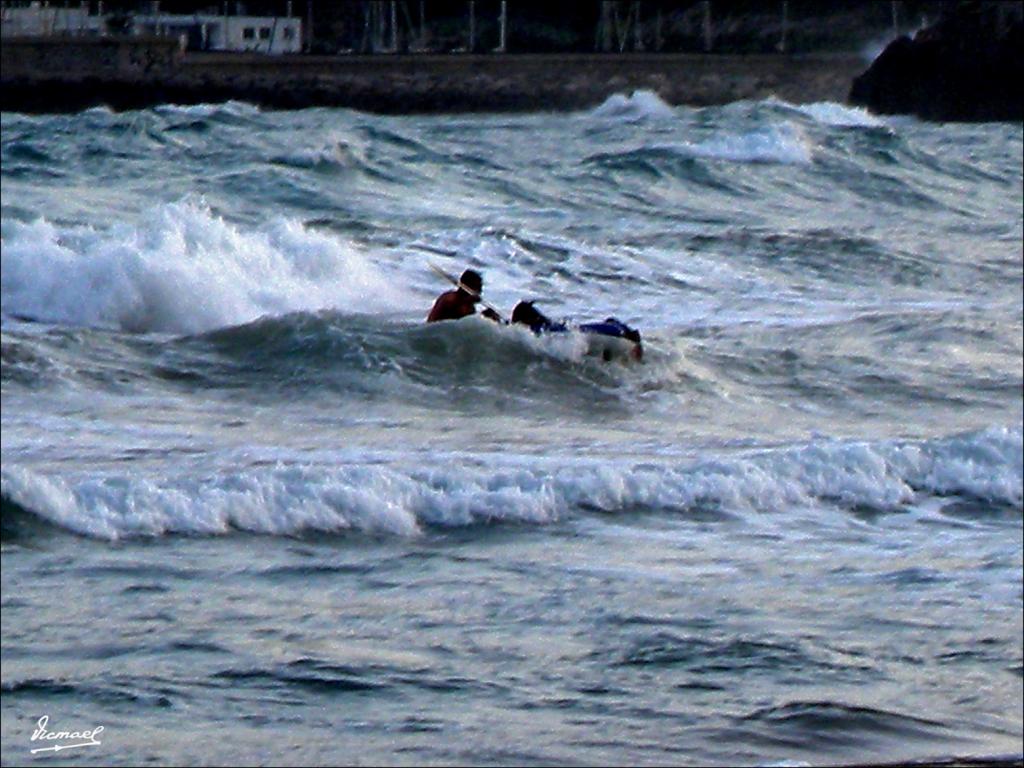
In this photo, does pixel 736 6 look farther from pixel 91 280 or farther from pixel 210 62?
pixel 91 280

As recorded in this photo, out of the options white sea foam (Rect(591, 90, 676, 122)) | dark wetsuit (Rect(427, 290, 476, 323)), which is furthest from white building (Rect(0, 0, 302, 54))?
dark wetsuit (Rect(427, 290, 476, 323))

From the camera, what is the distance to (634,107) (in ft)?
152

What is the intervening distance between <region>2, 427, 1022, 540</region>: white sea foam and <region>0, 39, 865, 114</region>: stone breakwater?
1419 inches

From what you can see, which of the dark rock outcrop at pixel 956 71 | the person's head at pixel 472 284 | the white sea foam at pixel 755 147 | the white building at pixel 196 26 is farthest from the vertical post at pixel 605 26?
the person's head at pixel 472 284

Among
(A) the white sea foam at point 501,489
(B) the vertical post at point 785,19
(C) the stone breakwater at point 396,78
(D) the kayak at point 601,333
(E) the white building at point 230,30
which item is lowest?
(A) the white sea foam at point 501,489

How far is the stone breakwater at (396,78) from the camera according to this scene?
44688mm

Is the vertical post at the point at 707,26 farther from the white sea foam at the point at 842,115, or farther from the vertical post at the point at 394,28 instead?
the white sea foam at the point at 842,115

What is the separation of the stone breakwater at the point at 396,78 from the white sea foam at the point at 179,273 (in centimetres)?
2838

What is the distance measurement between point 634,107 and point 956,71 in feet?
25.4

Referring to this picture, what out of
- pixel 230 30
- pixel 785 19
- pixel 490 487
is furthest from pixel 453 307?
pixel 785 19

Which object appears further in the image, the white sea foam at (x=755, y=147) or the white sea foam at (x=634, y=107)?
the white sea foam at (x=634, y=107)

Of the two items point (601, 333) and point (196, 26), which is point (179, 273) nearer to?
point (601, 333)

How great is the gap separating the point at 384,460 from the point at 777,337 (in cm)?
564

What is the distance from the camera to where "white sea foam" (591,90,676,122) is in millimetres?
44406
